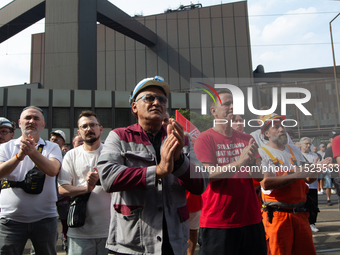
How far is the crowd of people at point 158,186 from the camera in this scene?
181 cm

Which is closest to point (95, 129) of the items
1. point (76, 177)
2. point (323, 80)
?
point (76, 177)

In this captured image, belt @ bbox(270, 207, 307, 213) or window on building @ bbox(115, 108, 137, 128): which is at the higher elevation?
window on building @ bbox(115, 108, 137, 128)

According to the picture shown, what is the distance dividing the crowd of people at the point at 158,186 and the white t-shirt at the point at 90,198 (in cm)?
1

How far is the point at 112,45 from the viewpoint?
3516cm

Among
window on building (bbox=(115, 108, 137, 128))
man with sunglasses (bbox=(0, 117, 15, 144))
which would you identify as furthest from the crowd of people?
window on building (bbox=(115, 108, 137, 128))

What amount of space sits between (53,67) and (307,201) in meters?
25.2

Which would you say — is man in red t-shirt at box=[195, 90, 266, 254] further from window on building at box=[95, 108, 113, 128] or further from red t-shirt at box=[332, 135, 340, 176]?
window on building at box=[95, 108, 113, 128]

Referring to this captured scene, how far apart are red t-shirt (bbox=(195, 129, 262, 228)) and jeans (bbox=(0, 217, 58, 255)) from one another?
164 centimetres

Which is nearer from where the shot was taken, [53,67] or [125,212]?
[125,212]

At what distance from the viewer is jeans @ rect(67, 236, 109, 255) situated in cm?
279

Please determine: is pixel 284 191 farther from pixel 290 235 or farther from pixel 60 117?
pixel 60 117

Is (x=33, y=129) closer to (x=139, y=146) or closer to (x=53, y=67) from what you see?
(x=139, y=146)

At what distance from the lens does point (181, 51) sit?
108 ft

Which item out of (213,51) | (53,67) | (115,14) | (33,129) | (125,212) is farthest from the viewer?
(213,51)
